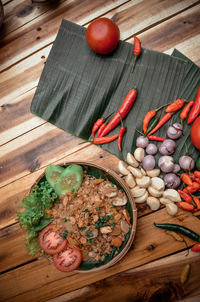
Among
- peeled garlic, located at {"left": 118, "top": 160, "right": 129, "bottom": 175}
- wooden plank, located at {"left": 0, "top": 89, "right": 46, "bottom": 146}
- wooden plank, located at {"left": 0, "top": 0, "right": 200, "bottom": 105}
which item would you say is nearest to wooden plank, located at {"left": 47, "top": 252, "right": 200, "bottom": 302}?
peeled garlic, located at {"left": 118, "top": 160, "right": 129, "bottom": 175}

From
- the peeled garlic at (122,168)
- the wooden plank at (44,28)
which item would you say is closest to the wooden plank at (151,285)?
the peeled garlic at (122,168)

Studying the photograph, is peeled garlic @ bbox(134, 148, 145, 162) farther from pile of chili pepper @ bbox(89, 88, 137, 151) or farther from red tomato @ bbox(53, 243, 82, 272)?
red tomato @ bbox(53, 243, 82, 272)

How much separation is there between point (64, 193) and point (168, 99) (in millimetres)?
1191

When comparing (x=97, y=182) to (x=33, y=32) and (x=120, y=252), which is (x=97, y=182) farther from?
(x=33, y=32)

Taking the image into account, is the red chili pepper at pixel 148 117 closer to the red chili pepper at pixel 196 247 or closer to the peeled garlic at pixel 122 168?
the peeled garlic at pixel 122 168

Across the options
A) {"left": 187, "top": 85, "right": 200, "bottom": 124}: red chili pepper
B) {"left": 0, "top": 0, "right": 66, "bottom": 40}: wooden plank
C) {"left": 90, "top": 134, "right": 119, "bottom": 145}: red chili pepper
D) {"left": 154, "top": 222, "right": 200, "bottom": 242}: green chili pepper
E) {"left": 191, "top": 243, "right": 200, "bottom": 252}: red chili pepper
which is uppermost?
{"left": 0, "top": 0, "right": 66, "bottom": 40}: wooden plank

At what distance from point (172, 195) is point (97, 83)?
1165 millimetres

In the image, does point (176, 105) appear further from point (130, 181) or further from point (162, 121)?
point (130, 181)

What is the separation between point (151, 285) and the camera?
200 centimetres

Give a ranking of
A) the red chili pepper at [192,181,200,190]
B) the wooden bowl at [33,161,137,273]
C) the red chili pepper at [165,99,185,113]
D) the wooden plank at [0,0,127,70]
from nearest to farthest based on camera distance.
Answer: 1. the wooden bowl at [33,161,137,273]
2. the red chili pepper at [192,181,200,190]
3. the red chili pepper at [165,99,185,113]
4. the wooden plank at [0,0,127,70]

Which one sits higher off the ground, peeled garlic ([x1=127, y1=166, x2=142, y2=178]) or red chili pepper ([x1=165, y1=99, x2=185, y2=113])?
red chili pepper ([x1=165, y1=99, x2=185, y2=113])

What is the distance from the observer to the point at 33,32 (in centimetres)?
245

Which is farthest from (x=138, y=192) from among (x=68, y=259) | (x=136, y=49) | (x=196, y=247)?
(x=136, y=49)

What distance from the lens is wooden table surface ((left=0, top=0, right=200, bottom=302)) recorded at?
6.56 feet
